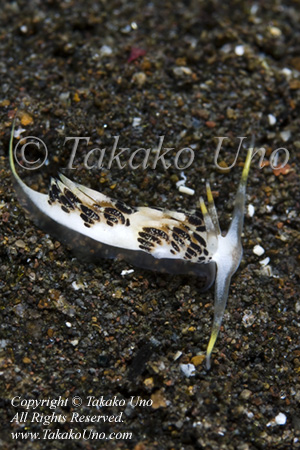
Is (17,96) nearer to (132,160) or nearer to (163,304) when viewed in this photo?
(132,160)

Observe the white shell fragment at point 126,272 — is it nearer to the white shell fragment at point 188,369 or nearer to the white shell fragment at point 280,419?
the white shell fragment at point 188,369

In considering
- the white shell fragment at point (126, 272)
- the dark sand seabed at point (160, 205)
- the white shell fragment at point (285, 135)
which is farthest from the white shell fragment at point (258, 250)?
the white shell fragment at point (285, 135)

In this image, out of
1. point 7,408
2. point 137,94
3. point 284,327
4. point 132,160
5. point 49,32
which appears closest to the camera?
point 7,408

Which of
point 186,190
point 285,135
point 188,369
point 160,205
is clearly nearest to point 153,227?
point 160,205

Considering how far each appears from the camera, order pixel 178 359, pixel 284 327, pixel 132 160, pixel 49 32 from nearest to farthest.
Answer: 1. pixel 178 359
2. pixel 284 327
3. pixel 132 160
4. pixel 49 32

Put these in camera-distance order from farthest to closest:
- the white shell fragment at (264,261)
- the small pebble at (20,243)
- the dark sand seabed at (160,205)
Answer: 1. the white shell fragment at (264,261)
2. the small pebble at (20,243)
3. the dark sand seabed at (160,205)

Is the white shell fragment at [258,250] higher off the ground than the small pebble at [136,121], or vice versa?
the small pebble at [136,121]

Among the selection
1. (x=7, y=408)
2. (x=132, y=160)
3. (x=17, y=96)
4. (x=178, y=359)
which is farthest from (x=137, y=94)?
(x=7, y=408)
